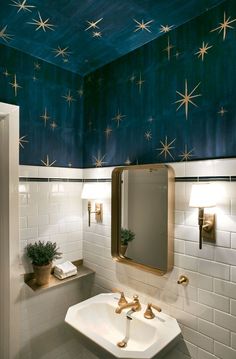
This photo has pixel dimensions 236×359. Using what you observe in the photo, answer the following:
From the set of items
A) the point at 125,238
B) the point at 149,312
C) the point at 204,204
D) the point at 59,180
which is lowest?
the point at 149,312

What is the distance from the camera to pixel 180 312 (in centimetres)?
137

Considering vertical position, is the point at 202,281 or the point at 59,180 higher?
the point at 59,180

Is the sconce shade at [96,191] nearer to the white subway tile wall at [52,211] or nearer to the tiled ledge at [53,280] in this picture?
the white subway tile wall at [52,211]

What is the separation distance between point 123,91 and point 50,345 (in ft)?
6.53

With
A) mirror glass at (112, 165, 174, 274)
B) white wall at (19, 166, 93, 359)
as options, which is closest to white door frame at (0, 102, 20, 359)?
white wall at (19, 166, 93, 359)

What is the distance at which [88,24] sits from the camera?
1.43m

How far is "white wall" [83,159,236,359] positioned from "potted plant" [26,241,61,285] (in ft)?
2.07

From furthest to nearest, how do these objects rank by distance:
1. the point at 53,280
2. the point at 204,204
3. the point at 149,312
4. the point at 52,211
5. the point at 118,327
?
the point at 52,211 → the point at 53,280 → the point at 118,327 → the point at 149,312 → the point at 204,204

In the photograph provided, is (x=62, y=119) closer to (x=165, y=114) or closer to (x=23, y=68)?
(x=23, y=68)

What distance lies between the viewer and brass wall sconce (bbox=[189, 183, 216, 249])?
3.94 feet

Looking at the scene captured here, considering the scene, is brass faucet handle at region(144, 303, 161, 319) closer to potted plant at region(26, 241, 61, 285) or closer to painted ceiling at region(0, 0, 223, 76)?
potted plant at region(26, 241, 61, 285)

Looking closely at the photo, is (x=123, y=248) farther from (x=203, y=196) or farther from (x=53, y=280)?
(x=203, y=196)

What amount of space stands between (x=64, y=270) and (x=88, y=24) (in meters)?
1.67

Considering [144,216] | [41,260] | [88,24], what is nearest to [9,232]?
[41,260]
